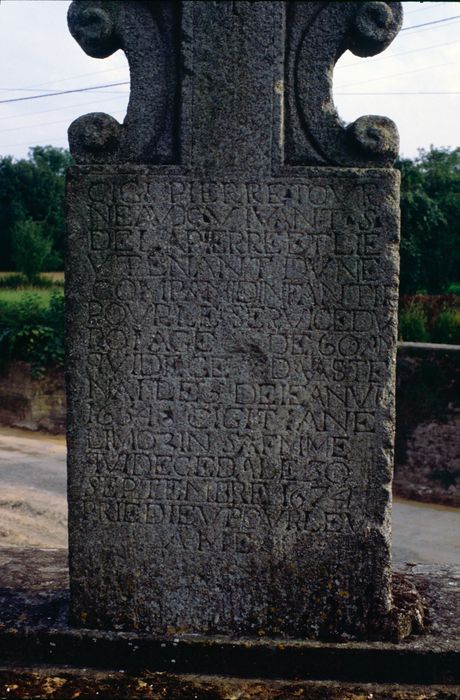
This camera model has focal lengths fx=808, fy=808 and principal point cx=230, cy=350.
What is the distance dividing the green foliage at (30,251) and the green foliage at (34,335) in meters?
11.9

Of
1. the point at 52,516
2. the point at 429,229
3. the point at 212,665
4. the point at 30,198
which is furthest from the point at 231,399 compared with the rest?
the point at 30,198

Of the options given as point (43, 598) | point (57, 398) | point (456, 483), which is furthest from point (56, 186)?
point (43, 598)

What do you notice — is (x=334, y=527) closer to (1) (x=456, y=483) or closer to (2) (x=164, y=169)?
(2) (x=164, y=169)

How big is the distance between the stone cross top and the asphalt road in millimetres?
3016

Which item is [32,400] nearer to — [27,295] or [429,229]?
[27,295]

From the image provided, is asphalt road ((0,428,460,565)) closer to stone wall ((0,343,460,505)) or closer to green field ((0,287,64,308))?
stone wall ((0,343,460,505))

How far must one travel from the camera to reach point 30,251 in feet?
84.2

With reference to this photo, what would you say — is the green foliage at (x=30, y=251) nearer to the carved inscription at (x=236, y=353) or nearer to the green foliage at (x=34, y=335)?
the green foliage at (x=34, y=335)

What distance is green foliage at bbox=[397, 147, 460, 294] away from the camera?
55.7 feet

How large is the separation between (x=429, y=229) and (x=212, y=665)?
1654 centimetres

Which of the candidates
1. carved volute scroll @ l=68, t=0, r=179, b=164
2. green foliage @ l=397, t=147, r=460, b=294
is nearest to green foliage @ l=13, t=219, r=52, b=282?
green foliage @ l=397, t=147, r=460, b=294

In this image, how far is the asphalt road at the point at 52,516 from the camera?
6.30m

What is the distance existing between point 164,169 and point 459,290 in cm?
1879

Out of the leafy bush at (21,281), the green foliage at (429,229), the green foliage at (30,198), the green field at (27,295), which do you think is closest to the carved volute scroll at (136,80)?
the green field at (27,295)
